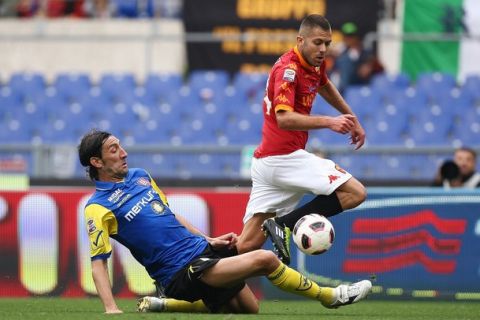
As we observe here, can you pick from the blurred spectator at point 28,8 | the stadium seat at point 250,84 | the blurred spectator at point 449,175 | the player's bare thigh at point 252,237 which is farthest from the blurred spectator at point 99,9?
the player's bare thigh at point 252,237

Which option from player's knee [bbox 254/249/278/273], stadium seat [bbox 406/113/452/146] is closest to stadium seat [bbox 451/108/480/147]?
stadium seat [bbox 406/113/452/146]

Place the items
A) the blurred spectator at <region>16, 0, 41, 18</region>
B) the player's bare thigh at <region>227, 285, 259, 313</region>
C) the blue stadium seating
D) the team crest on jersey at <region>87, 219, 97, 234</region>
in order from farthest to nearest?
the blurred spectator at <region>16, 0, 41, 18</region>
the blue stadium seating
the player's bare thigh at <region>227, 285, 259, 313</region>
the team crest on jersey at <region>87, 219, 97, 234</region>

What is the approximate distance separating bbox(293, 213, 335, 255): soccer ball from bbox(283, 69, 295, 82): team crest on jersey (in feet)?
3.36

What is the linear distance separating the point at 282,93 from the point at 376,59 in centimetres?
1049

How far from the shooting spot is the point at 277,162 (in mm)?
8539

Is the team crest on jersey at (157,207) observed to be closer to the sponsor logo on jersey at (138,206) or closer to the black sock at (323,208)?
the sponsor logo on jersey at (138,206)

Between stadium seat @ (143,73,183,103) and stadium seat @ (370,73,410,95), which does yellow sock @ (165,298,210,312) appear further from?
stadium seat @ (143,73,183,103)

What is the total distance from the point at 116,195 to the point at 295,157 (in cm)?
144

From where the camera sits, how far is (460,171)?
40.6 feet

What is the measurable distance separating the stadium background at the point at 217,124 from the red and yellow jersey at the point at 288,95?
279cm

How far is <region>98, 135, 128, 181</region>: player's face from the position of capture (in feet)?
25.9

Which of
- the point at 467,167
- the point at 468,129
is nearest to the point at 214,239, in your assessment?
the point at 467,167

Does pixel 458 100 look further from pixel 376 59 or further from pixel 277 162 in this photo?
pixel 277 162

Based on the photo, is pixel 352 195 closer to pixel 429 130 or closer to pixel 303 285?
pixel 303 285
